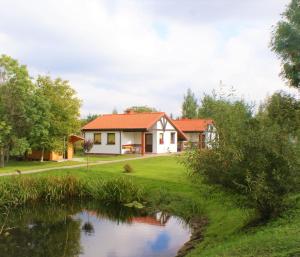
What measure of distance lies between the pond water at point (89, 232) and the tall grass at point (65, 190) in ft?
2.52

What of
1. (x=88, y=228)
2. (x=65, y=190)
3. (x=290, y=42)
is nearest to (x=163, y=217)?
(x=88, y=228)

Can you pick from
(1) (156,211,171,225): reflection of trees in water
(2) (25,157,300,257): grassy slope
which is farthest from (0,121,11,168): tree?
(1) (156,211,171,225): reflection of trees in water

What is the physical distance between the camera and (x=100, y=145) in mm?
40906

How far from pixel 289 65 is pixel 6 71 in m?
18.8

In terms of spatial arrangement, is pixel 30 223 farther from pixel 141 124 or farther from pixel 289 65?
pixel 141 124

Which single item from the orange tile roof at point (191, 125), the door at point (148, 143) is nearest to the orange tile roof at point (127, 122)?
the door at point (148, 143)

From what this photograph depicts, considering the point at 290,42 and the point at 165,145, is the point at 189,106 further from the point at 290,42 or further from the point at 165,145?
the point at 290,42

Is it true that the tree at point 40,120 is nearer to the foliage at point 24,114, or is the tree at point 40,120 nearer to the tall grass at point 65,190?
the foliage at point 24,114

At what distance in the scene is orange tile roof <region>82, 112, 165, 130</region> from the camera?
39.6 metres

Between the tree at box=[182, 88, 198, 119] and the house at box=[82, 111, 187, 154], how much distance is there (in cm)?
4193

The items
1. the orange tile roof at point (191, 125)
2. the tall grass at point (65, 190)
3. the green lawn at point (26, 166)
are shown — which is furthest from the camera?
the orange tile roof at point (191, 125)

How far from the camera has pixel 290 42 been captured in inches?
897

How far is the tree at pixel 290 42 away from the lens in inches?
888

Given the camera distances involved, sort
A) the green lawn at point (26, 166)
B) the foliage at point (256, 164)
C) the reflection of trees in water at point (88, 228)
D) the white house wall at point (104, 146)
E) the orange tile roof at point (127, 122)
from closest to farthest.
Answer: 1. the foliage at point (256, 164)
2. the reflection of trees in water at point (88, 228)
3. the green lawn at point (26, 166)
4. the orange tile roof at point (127, 122)
5. the white house wall at point (104, 146)
